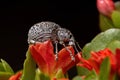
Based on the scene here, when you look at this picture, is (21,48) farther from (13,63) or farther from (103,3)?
(103,3)

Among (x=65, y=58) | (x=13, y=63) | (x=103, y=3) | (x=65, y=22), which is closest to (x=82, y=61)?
(x=65, y=58)

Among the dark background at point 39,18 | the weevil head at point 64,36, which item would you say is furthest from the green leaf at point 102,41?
the dark background at point 39,18

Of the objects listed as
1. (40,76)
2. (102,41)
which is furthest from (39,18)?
(40,76)

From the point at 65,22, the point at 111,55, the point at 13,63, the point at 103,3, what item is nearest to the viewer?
the point at 111,55

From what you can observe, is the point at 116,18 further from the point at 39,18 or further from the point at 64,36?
the point at 39,18

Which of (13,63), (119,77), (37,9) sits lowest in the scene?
(13,63)

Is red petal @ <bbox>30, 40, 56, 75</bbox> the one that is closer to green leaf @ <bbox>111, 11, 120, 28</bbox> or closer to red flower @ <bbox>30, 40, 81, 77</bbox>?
red flower @ <bbox>30, 40, 81, 77</bbox>

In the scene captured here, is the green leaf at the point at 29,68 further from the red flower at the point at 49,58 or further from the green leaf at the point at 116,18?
the green leaf at the point at 116,18
